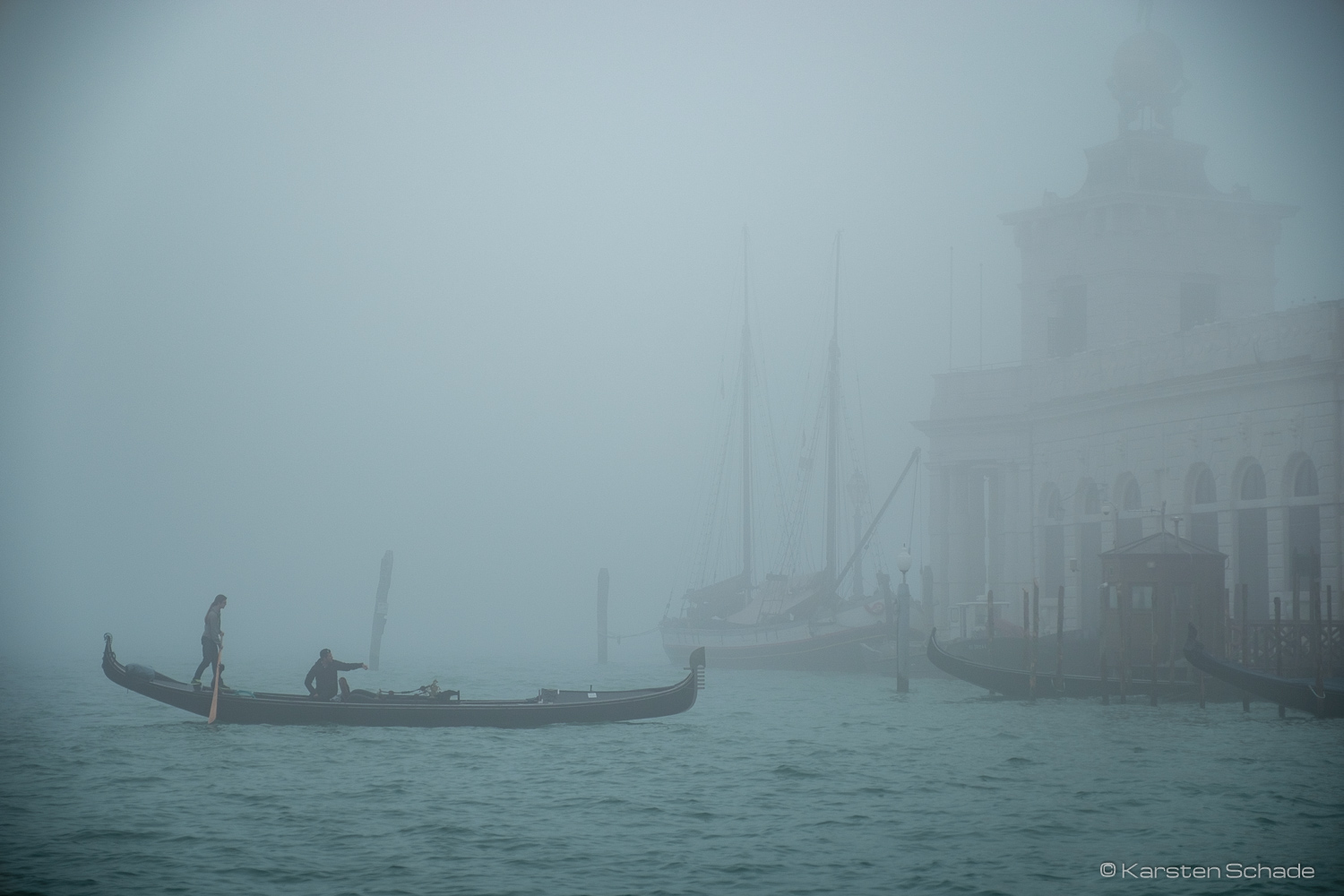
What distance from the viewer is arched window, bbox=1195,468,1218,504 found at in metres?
42.6

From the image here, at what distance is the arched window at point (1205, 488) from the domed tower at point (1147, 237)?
10135mm

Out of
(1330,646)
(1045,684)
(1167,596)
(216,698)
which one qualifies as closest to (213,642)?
(216,698)

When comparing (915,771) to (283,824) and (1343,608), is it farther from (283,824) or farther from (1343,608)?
(1343,608)

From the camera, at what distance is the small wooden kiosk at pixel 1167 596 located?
35281 millimetres

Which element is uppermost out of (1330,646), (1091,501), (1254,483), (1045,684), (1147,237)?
(1147,237)

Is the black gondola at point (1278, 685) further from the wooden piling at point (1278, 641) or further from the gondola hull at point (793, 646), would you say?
the gondola hull at point (793, 646)

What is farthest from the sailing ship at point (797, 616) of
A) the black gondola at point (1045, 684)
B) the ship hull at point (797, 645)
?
the black gondola at point (1045, 684)

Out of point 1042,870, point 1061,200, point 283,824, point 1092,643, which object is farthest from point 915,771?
point 1061,200

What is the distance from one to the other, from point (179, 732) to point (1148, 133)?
43.2 m

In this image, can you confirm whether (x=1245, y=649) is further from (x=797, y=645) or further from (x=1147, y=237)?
(x=797, y=645)

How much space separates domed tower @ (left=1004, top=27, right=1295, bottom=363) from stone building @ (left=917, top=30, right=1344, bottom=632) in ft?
0.24

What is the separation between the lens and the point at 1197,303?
53.3 m

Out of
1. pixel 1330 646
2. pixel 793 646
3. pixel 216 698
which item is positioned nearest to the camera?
pixel 216 698

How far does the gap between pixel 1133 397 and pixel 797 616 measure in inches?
909
